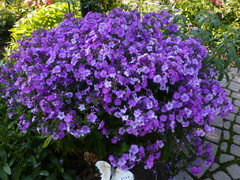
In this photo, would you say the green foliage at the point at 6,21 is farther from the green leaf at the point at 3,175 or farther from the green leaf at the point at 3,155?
the green leaf at the point at 3,175

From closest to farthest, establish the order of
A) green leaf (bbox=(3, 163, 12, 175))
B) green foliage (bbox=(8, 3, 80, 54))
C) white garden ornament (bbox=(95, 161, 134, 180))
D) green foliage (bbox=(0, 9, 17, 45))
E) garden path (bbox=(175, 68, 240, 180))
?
white garden ornament (bbox=(95, 161, 134, 180)) → green leaf (bbox=(3, 163, 12, 175)) → garden path (bbox=(175, 68, 240, 180)) → green foliage (bbox=(8, 3, 80, 54)) → green foliage (bbox=(0, 9, 17, 45))

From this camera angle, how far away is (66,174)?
2096mm

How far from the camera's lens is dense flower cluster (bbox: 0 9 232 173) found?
5.52 ft

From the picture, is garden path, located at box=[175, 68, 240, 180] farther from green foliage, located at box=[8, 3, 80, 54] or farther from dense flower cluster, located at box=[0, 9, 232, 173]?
green foliage, located at box=[8, 3, 80, 54]

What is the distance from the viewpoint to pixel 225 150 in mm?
2988

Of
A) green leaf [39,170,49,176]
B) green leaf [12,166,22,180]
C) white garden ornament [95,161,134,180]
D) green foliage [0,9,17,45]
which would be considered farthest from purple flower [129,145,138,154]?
green foliage [0,9,17,45]

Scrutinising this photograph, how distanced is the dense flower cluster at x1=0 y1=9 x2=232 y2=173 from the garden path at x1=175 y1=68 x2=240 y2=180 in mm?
818

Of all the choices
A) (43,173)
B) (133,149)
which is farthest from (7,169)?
(133,149)

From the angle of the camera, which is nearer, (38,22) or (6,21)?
(38,22)

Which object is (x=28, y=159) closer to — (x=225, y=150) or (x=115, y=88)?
(x=115, y=88)

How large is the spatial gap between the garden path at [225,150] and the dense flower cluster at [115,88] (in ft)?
2.68

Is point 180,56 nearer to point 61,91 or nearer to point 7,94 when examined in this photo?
point 61,91

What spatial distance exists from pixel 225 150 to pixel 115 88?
6.31 feet

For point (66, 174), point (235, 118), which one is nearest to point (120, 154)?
point (66, 174)
